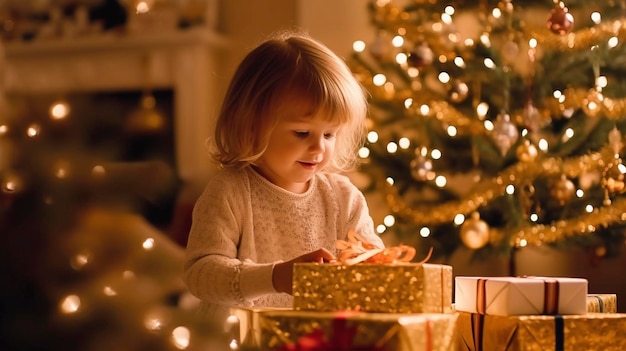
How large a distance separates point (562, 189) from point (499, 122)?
28cm

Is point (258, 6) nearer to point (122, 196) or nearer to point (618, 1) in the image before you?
point (618, 1)

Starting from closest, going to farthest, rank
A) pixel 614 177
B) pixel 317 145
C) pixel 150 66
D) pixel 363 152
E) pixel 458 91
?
pixel 317 145 < pixel 614 177 < pixel 458 91 < pixel 363 152 < pixel 150 66

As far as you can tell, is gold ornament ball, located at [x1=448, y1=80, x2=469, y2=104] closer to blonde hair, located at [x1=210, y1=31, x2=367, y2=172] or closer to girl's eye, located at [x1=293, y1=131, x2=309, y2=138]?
blonde hair, located at [x1=210, y1=31, x2=367, y2=172]

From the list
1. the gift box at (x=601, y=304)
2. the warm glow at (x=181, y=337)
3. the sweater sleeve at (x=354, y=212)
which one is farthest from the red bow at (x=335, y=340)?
the sweater sleeve at (x=354, y=212)

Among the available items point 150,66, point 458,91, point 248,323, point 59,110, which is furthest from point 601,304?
point 150,66

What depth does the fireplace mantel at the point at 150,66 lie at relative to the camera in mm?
4133

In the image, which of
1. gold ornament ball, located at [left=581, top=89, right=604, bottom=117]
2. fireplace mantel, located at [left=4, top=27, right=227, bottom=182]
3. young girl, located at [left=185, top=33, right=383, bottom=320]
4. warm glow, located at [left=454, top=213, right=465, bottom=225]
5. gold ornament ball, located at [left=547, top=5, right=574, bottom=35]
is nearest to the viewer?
young girl, located at [left=185, top=33, right=383, bottom=320]

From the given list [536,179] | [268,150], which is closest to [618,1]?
[536,179]

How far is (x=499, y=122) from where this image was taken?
244 centimetres

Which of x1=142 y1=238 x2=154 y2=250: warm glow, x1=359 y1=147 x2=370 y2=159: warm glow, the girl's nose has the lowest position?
x1=359 y1=147 x2=370 y2=159: warm glow

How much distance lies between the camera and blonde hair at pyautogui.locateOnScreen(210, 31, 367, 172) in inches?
54.9

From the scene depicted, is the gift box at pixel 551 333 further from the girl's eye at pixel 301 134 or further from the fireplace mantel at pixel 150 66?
the fireplace mantel at pixel 150 66

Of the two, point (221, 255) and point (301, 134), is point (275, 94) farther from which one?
point (221, 255)

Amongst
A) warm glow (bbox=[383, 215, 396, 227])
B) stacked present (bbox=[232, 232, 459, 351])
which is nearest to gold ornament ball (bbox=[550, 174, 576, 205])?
warm glow (bbox=[383, 215, 396, 227])
